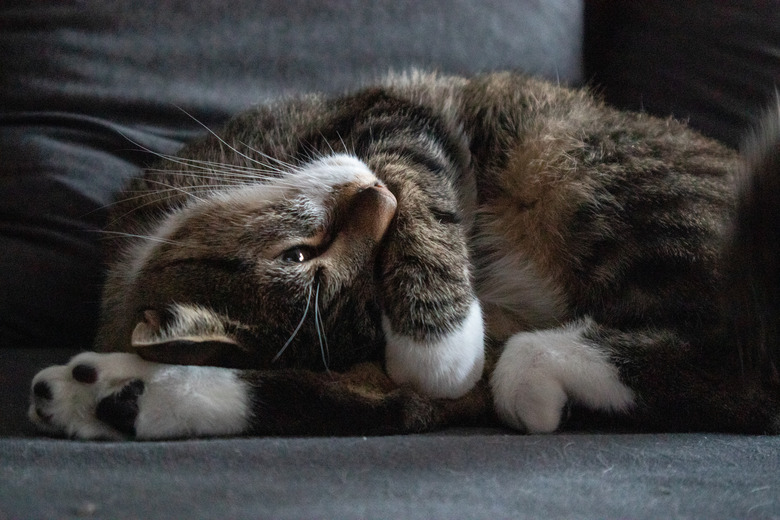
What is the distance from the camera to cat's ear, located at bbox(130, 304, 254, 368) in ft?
2.89

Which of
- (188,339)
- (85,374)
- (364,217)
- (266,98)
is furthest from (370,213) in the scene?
(266,98)

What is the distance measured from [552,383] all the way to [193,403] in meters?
0.51

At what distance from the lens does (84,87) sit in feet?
4.75

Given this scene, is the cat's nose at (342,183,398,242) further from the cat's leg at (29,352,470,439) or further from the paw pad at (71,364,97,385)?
the paw pad at (71,364,97,385)

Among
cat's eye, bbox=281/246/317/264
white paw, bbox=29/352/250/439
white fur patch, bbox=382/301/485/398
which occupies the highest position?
cat's eye, bbox=281/246/317/264

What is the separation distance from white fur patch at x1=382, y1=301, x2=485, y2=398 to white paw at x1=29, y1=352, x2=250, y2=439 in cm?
24

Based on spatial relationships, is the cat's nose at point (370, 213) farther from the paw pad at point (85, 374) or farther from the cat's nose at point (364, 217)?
the paw pad at point (85, 374)

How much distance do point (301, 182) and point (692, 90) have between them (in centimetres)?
113

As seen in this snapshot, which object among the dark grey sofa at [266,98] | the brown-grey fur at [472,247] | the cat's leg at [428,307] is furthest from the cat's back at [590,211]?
the dark grey sofa at [266,98]

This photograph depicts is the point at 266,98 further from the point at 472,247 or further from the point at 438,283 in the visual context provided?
the point at 438,283

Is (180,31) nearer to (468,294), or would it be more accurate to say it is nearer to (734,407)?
(468,294)

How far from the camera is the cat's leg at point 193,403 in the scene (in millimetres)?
863

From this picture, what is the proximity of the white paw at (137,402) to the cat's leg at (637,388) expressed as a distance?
41 cm

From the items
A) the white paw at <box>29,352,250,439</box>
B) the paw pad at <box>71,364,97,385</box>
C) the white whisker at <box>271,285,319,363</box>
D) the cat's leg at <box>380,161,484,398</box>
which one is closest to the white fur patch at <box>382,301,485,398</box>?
the cat's leg at <box>380,161,484,398</box>
